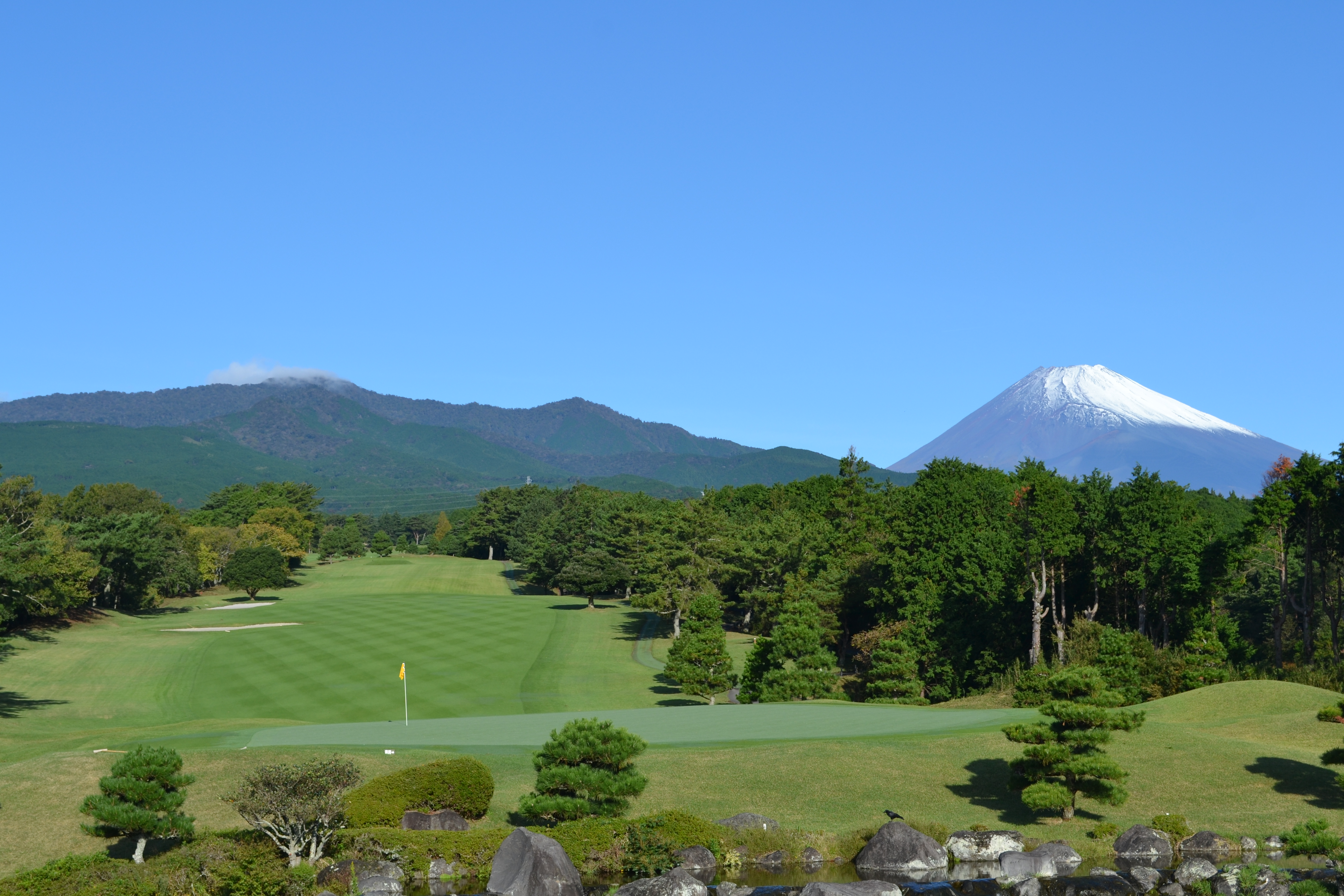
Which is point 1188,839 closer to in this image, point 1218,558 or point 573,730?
point 573,730

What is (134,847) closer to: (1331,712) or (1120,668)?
(1331,712)

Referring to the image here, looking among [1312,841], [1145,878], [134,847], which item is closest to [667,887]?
[1145,878]

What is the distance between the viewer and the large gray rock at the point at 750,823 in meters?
22.8

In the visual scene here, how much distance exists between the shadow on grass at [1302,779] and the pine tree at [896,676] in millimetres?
22583

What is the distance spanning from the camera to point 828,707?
39.8 m

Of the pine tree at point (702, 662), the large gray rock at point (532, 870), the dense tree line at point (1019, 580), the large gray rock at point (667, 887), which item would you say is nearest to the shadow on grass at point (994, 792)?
the large gray rock at point (667, 887)

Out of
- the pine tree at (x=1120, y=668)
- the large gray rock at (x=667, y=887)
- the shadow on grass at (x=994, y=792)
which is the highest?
the pine tree at (x=1120, y=668)

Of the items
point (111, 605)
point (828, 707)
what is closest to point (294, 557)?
point (111, 605)

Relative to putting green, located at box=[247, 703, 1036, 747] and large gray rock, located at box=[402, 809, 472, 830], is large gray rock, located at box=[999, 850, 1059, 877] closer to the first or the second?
putting green, located at box=[247, 703, 1036, 747]

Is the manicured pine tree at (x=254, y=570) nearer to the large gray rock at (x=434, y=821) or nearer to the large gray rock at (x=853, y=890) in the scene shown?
the large gray rock at (x=434, y=821)

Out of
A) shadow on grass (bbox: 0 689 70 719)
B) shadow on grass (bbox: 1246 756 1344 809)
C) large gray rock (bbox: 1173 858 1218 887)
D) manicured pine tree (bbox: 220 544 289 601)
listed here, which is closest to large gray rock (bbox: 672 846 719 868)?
large gray rock (bbox: 1173 858 1218 887)

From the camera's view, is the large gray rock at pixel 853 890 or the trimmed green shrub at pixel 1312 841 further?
the trimmed green shrub at pixel 1312 841

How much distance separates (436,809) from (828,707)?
67.0 ft

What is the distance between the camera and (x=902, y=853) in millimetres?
21344
